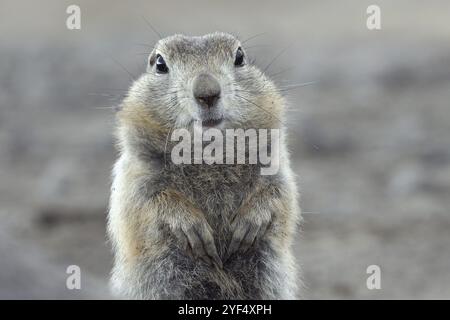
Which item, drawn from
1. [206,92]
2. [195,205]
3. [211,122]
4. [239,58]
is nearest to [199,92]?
[206,92]

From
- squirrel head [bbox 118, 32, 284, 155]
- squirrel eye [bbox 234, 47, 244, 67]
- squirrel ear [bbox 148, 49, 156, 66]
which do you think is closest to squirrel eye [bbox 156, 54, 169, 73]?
squirrel head [bbox 118, 32, 284, 155]

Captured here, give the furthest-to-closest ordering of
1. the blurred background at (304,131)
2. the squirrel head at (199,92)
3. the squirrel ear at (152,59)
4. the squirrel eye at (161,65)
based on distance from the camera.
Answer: the blurred background at (304,131)
the squirrel ear at (152,59)
the squirrel eye at (161,65)
the squirrel head at (199,92)

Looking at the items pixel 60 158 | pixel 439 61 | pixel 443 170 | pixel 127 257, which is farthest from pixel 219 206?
pixel 439 61

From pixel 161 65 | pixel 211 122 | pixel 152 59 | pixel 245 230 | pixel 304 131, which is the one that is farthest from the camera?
pixel 304 131

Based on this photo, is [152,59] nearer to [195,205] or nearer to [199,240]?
[195,205]

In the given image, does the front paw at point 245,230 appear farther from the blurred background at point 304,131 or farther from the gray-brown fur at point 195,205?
the blurred background at point 304,131

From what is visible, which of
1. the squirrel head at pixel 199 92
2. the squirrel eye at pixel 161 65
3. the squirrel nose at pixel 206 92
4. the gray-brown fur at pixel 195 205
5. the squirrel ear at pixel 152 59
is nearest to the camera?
the squirrel nose at pixel 206 92

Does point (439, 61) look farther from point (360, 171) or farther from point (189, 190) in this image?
point (189, 190)

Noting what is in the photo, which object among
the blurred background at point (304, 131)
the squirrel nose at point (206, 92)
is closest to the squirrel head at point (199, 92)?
the squirrel nose at point (206, 92)
